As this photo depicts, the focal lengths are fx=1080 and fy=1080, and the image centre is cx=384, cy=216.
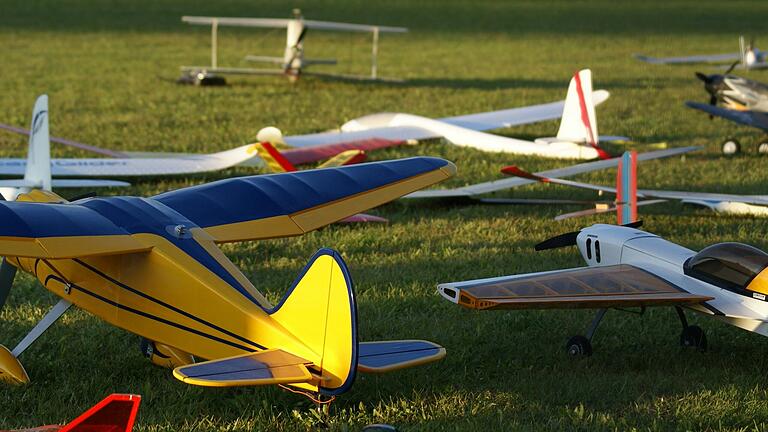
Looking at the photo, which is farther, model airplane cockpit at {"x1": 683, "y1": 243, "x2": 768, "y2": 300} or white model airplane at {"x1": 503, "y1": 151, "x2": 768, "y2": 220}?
white model airplane at {"x1": 503, "y1": 151, "x2": 768, "y2": 220}

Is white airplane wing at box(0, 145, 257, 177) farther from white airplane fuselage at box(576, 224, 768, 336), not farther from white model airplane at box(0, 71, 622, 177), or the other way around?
white airplane fuselage at box(576, 224, 768, 336)

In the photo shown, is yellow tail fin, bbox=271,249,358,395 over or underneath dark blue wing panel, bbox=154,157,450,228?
underneath

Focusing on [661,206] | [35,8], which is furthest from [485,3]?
[661,206]

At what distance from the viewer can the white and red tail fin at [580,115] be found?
1584cm

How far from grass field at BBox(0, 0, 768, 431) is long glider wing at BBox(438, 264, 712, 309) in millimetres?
560

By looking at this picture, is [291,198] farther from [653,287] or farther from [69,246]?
[653,287]

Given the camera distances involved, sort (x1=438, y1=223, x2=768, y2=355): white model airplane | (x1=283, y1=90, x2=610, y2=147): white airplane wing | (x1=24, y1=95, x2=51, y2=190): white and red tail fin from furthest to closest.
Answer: (x1=283, y1=90, x2=610, y2=147): white airplane wing
(x1=24, y1=95, x2=51, y2=190): white and red tail fin
(x1=438, y1=223, x2=768, y2=355): white model airplane

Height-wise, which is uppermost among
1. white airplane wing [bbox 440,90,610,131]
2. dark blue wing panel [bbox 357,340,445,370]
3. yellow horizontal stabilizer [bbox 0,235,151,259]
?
yellow horizontal stabilizer [bbox 0,235,151,259]

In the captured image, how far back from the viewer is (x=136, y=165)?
49.2ft

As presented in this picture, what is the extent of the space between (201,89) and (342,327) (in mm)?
23615

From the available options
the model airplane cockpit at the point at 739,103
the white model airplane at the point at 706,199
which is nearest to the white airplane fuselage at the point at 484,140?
the model airplane cockpit at the point at 739,103

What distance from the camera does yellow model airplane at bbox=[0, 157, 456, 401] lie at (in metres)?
6.06

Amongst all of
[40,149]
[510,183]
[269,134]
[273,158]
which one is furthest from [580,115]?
[40,149]

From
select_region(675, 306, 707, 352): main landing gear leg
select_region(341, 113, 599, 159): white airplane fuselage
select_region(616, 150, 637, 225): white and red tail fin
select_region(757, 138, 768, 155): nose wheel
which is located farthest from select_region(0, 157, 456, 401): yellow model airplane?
select_region(757, 138, 768, 155): nose wheel
